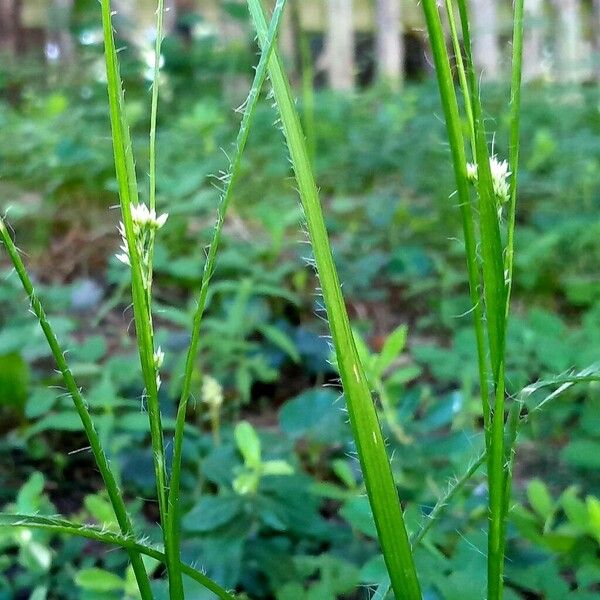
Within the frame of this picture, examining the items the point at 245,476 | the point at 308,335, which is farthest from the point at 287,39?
the point at 245,476

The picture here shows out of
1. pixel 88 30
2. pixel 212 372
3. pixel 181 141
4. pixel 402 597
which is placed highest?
pixel 88 30

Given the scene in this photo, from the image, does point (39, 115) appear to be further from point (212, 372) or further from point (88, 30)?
point (212, 372)

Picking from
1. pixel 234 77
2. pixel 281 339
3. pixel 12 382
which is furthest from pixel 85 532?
pixel 234 77

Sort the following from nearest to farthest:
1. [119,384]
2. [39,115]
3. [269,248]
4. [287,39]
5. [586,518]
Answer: [586,518] → [119,384] → [269,248] → [39,115] → [287,39]

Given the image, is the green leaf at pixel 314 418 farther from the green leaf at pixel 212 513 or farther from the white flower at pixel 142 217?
the white flower at pixel 142 217

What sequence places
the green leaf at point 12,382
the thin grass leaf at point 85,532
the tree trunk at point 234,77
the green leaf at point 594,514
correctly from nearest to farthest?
the thin grass leaf at point 85,532
the green leaf at point 594,514
the green leaf at point 12,382
the tree trunk at point 234,77

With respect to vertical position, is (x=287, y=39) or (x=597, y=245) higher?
(x=287, y=39)

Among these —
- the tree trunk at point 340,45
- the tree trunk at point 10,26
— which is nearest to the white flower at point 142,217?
the tree trunk at point 10,26

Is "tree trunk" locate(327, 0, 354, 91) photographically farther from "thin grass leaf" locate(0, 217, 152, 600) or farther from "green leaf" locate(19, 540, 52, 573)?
"thin grass leaf" locate(0, 217, 152, 600)
